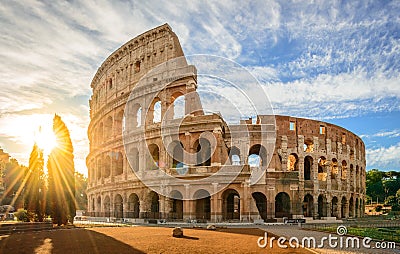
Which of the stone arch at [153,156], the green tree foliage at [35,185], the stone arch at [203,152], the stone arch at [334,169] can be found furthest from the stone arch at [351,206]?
the green tree foliage at [35,185]

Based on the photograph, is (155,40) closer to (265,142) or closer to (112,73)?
(112,73)

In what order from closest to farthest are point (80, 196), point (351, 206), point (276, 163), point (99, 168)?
point (276, 163), point (99, 168), point (351, 206), point (80, 196)

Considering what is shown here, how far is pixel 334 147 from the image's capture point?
133 feet

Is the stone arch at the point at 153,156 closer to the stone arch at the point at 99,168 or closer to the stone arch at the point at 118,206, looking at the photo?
the stone arch at the point at 118,206

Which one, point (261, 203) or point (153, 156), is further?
point (153, 156)

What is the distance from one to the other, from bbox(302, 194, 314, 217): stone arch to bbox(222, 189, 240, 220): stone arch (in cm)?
803

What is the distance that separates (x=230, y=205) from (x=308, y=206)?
975 centimetres

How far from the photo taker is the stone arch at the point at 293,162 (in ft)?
123

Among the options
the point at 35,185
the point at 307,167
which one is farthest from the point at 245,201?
the point at 35,185

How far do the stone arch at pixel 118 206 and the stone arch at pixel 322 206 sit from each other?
20.8m

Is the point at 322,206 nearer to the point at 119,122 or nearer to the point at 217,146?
the point at 217,146

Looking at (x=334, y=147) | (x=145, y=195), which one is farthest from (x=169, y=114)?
(x=334, y=147)

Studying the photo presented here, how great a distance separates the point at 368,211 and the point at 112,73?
5262 centimetres

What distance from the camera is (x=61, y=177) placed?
78.7 feet
